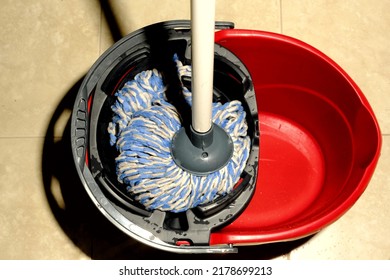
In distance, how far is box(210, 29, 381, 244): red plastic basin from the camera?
2.39ft

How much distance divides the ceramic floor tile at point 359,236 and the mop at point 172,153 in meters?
0.31

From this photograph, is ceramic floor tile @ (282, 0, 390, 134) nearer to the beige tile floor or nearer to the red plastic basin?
the beige tile floor

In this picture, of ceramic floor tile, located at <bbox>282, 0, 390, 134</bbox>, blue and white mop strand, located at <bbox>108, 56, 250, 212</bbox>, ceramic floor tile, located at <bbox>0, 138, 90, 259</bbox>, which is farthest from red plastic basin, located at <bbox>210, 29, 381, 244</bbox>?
ceramic floor tile, located at <bbox>0, 138, 90, 259</bbox>

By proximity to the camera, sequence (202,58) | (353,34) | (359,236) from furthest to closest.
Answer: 1. (353,34)
2. (359,236)
3. (202,58)

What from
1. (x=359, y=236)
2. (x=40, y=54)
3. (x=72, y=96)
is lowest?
(x=359, y=236)

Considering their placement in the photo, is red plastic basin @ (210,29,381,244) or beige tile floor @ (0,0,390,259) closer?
red plastic basin @ (210,29,381,244)

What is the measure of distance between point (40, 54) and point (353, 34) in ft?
2.28

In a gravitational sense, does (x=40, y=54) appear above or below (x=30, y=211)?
above

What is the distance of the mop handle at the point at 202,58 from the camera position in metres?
0.46

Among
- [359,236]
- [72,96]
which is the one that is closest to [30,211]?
[72,96]

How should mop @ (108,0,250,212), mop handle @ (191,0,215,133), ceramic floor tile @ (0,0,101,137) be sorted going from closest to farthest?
mop handle @ (191,0,215,133)
mop @ (108,0,250,212)
ceramic floor tile @ (0,0,101,137)

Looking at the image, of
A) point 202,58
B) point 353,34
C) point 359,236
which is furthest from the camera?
point 353,34

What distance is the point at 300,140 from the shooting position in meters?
0.99

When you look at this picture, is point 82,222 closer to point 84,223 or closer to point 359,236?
point 84,223
